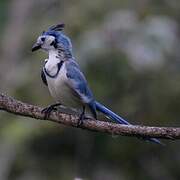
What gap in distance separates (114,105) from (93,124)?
1.90 meters

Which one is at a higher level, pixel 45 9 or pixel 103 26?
pixel 45 9

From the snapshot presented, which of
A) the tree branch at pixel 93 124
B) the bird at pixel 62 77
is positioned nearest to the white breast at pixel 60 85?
the bird at pixel 62 77

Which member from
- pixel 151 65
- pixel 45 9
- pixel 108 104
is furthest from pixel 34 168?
pixel 45 9

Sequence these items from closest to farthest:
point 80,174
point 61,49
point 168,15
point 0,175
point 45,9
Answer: point 61,49
point 80,174
point 0,175
point 168,15
point 45,9

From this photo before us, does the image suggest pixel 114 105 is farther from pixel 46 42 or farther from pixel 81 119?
pixel 81 119

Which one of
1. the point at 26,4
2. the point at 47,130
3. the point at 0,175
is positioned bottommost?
the point at 0,175

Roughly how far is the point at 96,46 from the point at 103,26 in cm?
44

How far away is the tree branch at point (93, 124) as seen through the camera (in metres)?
3.29

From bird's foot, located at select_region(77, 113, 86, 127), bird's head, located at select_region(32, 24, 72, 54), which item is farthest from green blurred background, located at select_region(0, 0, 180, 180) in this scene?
bird's foot, located at select_region(77, 113, 86, 127)

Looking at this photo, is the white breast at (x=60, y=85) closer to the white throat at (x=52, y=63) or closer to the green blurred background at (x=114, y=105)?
the white throat at (x=52, y=63)

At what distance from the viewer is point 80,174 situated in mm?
5086

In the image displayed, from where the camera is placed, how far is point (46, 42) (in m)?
3.83

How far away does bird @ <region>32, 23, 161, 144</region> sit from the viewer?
3.76 meters

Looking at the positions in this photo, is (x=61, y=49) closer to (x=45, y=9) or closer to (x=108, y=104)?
(x=108, y=104)
